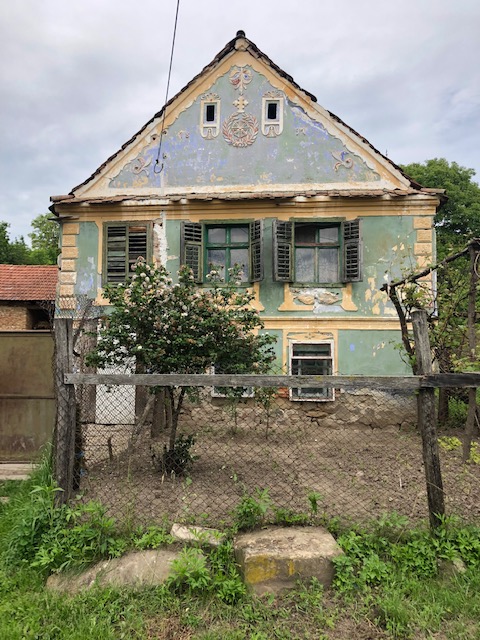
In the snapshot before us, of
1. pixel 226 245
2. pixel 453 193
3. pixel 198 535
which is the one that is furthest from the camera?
pixel 453 193

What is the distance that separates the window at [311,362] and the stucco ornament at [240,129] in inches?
182

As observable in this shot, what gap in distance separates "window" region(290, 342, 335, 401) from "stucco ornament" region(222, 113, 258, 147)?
182 inches

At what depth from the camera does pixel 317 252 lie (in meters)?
9.68

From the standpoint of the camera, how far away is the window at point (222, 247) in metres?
9.52

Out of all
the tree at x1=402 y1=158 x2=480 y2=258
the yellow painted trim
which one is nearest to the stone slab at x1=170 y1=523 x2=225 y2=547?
the yellow painted trim

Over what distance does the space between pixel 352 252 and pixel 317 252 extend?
2.51ft

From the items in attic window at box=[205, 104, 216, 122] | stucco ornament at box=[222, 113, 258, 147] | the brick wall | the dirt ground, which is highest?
attic window at box=[205, 104, 216, 122]

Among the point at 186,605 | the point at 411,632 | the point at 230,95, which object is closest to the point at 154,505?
the point at 186,605

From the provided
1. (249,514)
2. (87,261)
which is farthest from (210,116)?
(249,514)

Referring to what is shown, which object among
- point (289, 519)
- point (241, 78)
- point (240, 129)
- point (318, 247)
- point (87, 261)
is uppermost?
point (241, 78)

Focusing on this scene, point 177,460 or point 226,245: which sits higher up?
point 226,245

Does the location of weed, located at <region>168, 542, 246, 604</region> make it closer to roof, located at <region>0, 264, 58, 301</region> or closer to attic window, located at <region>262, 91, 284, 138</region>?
attic window, located at <region>262, 91, 284, 138</region>

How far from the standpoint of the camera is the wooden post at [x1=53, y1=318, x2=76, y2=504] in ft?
12.6

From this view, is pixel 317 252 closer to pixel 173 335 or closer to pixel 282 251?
pixel 282 251
